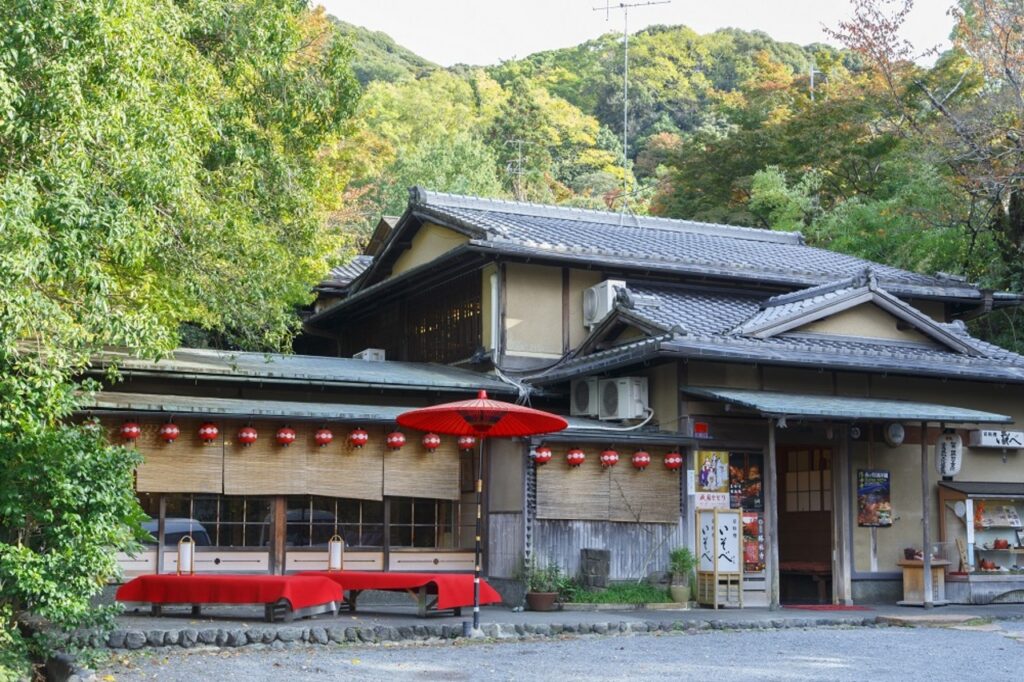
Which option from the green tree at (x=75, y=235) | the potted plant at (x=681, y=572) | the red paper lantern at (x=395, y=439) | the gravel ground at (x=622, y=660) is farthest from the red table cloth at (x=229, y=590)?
the potted plant at (x=681, y=572)

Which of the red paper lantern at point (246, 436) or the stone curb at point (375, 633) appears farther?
the red paper lantern at point (246, 436)

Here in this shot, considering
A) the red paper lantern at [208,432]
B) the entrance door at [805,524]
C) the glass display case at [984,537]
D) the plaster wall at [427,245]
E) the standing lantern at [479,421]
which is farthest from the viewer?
the plaster wall at [427,245]

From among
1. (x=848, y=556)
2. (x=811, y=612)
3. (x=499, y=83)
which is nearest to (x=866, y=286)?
(x=848, y=556)

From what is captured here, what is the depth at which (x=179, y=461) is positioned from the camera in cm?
1570

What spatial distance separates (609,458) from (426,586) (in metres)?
3.64

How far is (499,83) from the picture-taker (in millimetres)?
66812

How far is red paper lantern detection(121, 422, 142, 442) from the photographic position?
50.0 feet

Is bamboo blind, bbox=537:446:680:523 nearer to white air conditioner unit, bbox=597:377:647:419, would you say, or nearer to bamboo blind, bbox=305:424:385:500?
white air conditioner unit, bbox=597:377:647:419

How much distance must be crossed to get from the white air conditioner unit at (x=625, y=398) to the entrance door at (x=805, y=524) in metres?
3.20

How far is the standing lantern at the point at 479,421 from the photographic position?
519 inches

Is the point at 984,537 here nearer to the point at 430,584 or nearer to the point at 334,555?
the point at 430,584

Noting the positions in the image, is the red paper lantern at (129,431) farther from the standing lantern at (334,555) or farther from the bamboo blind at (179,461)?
the standing lantern at (334,555)

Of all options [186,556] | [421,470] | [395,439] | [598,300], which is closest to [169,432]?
[186,556]

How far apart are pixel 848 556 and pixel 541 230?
7846 mm
